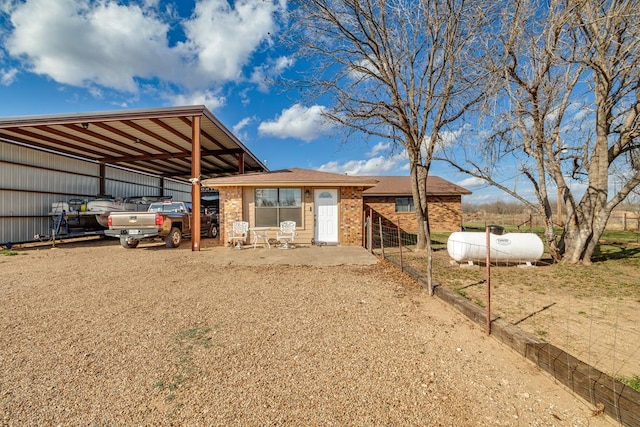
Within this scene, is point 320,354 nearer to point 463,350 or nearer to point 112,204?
point 463,350

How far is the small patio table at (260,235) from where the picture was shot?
10.5 meters

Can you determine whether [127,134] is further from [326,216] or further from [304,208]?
[326,216]

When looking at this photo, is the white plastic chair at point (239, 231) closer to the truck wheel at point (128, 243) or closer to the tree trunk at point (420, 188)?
the truck wheel at point (128, 243)

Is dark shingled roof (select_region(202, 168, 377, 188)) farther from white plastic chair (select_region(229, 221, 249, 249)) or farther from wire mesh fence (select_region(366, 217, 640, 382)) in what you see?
wire mesh fence (select_region(366, 217, 640, 382))

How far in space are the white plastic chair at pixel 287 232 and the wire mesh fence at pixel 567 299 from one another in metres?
4.12

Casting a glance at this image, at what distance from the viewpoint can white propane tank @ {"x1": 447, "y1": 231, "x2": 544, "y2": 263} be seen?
6840mm

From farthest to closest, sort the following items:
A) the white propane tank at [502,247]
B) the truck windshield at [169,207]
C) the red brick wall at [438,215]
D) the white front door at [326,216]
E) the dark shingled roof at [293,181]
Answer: the red brick wall at [438,215]
the truck windshield at [169,207]
the white front door at [326,216]
the dark shingled roof at [293,181]
the white propane tank at [502,247]

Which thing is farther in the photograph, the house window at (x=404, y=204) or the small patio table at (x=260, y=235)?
the house window at (x=404, y=204)

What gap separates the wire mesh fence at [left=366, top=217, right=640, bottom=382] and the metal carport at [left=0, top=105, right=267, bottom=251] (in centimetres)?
828

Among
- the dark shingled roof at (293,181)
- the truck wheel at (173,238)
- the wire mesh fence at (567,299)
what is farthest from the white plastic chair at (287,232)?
the wire mesh fence at (567,299)

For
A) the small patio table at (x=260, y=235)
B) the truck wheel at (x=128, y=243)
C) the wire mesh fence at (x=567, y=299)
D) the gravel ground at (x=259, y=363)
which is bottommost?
the gravel ground at (x=259, y=363)

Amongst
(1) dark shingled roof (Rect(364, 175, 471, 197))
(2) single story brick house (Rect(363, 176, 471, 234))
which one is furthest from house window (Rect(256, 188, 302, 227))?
(2) single story brick house (Rect(363, 176, 471, 234))

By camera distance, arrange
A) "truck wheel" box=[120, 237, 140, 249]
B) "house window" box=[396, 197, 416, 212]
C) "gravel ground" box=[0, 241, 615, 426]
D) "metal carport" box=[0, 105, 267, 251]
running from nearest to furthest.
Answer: "gravel ground" box=[0, 241, 615, 426], "metal carport" box=[0, 105, 267, 251], "truck wheel" box=[120, 237, 140, 249], "house window" box=[396, 197, 416, 212]

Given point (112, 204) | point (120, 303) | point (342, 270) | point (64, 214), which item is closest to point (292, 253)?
point (342, 270)
